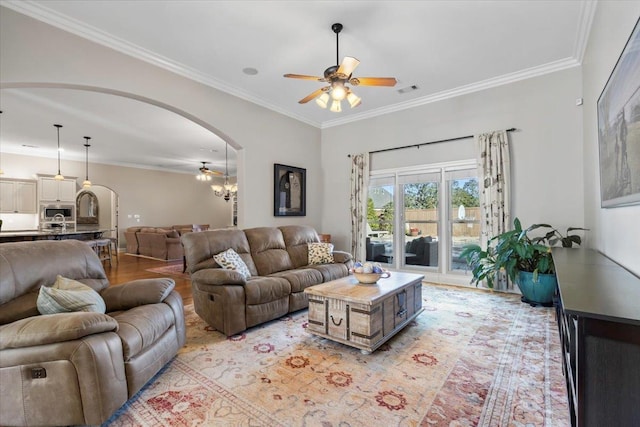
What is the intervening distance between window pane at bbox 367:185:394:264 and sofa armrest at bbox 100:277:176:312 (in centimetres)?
413

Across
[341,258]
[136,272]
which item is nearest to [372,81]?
[341,258]

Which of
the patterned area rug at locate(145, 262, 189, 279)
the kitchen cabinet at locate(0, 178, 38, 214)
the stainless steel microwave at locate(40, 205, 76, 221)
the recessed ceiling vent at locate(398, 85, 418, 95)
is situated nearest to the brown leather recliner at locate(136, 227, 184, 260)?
the patterned area rug at locate(145, 262, 189, 279)

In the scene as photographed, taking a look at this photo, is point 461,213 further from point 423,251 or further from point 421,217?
point 423,251

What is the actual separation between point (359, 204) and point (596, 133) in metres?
3.53

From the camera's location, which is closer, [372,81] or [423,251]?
[372,81]

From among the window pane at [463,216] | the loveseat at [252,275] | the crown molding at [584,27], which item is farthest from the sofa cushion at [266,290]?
the crown molding at [584,27]

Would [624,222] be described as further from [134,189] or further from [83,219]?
[83,219]

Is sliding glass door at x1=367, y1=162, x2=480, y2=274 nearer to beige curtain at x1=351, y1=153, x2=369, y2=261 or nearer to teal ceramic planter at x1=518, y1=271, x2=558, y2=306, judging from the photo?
beige curtain at x1=351, y1=153, x2=369, y2=261

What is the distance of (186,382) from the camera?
7.07 ft

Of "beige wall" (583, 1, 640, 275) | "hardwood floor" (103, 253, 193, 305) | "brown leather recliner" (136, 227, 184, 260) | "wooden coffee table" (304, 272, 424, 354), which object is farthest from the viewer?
"brown leather recliner" (136, 227, 184, 260)

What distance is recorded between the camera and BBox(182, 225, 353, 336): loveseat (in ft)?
9.75

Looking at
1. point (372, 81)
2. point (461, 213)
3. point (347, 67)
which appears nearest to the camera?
point (347, 67)

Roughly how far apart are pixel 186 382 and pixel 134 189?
31.4ft

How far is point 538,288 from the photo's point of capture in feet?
12.1
